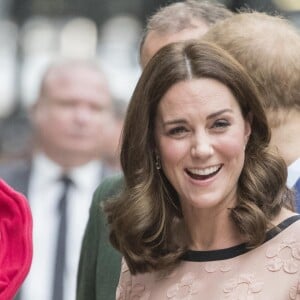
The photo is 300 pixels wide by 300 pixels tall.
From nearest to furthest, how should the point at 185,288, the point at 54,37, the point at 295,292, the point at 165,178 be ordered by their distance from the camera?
1. the point at 295,292
2. the point at 185,288
3. the point at 165,178
4. the point at 54,37

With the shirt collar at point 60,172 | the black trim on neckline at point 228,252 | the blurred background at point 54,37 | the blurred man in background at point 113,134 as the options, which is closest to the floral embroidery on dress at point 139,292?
the black trim on neckline at point 228,252

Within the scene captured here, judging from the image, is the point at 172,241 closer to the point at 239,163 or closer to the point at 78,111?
the point at 239,163

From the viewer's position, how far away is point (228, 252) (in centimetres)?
318

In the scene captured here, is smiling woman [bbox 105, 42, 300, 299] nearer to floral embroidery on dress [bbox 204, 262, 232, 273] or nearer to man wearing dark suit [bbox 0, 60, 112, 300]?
floral embroidery on dress [bbox 204, 262, 232, 273]

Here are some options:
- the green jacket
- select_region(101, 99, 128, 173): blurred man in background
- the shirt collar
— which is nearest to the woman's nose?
the green jacket

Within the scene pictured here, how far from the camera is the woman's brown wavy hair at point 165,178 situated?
3178 millimetres

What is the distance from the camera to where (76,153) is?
6.68m

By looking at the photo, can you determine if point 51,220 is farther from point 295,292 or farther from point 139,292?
point 295,292

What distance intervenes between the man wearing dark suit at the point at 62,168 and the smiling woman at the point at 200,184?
2.87 meters

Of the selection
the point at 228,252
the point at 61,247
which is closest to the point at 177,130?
the point at 228,252

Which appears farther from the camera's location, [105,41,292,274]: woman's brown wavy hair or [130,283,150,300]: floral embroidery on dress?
[130,283,150,300]: floral embroidery on dress

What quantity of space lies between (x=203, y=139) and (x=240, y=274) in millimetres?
347

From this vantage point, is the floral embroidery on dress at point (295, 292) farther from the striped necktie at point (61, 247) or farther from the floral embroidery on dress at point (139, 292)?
the striped necktie at point (61, 247)

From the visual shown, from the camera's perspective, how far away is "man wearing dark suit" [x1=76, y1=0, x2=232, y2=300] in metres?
3.99
